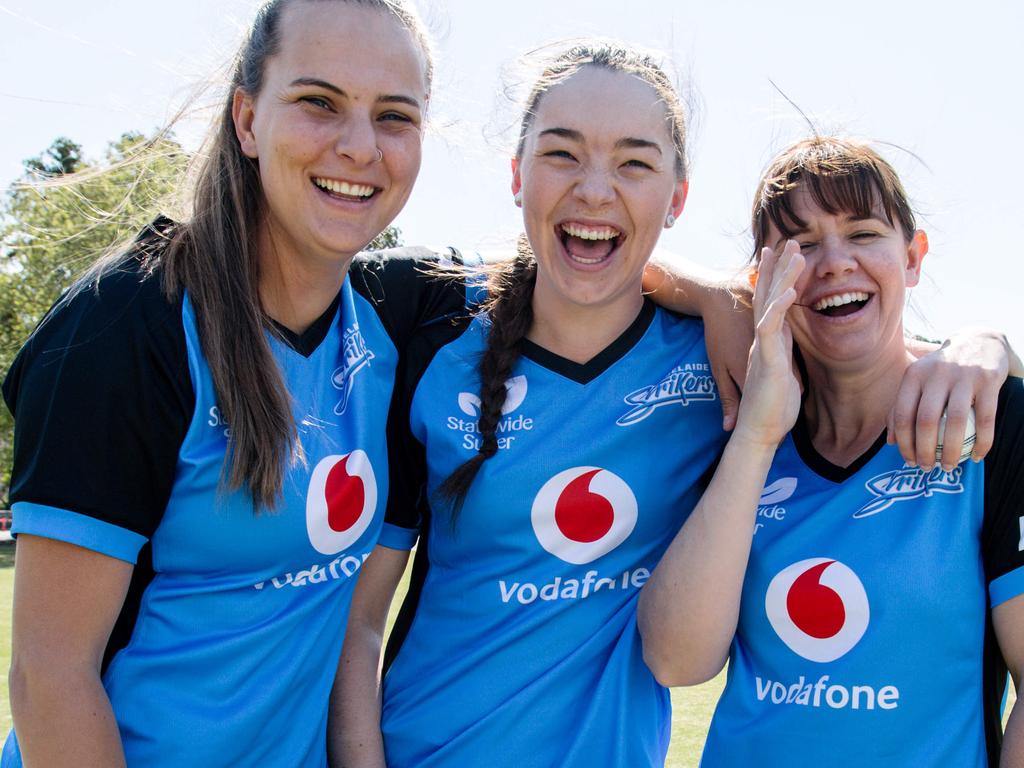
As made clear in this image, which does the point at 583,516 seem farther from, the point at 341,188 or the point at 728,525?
the point at 341,188

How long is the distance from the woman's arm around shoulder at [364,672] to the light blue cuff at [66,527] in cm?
78

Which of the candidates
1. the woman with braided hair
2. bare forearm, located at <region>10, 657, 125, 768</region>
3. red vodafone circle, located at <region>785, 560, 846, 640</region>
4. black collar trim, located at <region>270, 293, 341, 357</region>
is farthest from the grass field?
bare forearm, located at <region>10, 657, 125, 768</region>

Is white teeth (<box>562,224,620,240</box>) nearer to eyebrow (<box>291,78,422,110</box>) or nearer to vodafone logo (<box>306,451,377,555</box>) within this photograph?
eyebrow (<box>291,78,422,110</box>)

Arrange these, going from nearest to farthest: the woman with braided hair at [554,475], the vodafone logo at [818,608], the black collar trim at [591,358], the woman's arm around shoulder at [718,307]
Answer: the vodafone logo at [818,608]
the woman with braided hair at [554,475]
the woman's arm around shoulder at [718,307]
the black collar trim at [591,358]

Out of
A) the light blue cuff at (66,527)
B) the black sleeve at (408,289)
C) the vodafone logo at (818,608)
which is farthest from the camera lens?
the black sleeve at (408,289)

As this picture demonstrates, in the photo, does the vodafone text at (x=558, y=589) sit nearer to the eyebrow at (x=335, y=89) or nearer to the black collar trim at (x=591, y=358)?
the black collar trim at (x=591, y=358)

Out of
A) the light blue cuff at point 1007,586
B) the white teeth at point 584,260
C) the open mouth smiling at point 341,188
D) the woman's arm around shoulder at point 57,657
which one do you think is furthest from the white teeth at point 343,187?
the light blue cuff at point 1007,586

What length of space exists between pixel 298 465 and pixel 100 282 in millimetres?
577

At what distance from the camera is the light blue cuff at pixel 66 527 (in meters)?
1.81

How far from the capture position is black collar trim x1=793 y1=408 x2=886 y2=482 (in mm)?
2236

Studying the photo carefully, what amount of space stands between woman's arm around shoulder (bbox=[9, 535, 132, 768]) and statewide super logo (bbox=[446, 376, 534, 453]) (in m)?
0.91

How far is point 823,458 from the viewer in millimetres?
2314

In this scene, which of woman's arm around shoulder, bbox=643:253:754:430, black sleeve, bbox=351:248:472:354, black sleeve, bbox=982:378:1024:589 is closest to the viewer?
black sleeve, bbox=982:378:1024:589

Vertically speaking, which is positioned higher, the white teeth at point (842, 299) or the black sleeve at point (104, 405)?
the white teeth at point (842, 299)
